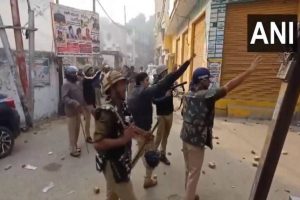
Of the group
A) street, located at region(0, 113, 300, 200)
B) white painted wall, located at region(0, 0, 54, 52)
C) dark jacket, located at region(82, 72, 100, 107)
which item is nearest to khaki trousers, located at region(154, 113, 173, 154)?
street, located at region(0, 113, 300, 200)

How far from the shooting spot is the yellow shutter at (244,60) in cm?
938

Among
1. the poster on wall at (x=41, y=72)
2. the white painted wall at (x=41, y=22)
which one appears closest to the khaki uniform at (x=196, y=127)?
the poster on wall at (x=41, y=72)

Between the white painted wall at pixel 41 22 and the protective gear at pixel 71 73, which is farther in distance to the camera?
the white painted wall at pixel 41 22

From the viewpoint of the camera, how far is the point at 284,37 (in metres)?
2.17

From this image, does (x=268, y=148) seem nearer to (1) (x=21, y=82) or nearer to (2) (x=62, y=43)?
(1) (x=21, y=82)

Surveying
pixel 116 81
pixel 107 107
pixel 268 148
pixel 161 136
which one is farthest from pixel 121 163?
pixel 161 136

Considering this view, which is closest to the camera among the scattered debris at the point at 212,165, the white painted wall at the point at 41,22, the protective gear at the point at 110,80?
the protective gear at the point at 110,80

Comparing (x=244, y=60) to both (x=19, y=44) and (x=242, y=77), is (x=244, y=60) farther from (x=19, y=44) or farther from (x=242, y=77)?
(x=242, y=77)

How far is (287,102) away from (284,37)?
45 cm

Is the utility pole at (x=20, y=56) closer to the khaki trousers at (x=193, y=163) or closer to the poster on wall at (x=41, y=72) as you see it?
the poster on wall at (x=41, y=72)

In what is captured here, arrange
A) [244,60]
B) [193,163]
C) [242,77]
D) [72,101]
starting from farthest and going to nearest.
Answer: [244,60], [72,101], [193,163], [242,77]

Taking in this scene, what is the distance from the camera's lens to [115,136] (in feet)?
8.91

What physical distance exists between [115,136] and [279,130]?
4.27 ft

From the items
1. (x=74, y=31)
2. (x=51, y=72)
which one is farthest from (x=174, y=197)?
(x=74, y=31)
